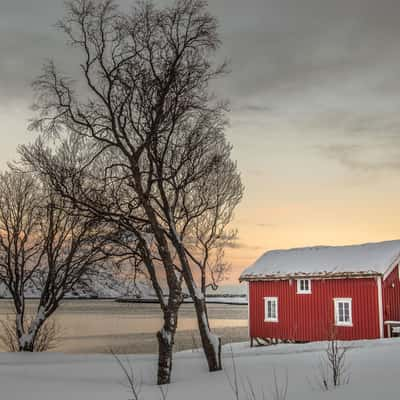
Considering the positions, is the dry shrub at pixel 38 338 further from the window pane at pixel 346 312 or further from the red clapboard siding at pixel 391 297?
the red clapboard siding at pixel 391 297

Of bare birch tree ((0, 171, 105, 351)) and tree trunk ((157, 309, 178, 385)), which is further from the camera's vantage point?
bare birch tree ((0, 171, 105, 351))

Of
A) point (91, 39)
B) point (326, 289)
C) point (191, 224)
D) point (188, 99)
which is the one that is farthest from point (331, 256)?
point (91, 39)

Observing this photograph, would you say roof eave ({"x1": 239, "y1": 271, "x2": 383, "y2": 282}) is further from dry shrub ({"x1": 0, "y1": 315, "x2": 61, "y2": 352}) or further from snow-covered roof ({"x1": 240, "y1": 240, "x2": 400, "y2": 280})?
dry shrub ({"x1": 0, "y1": 315, "x2": 61, "y2": 352})

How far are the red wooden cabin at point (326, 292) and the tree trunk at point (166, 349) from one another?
1350 cm

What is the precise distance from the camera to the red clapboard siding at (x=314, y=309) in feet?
87.4

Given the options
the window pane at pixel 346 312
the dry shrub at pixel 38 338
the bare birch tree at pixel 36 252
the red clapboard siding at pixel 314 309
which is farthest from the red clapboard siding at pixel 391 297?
the dry shrub at pixel 38 338

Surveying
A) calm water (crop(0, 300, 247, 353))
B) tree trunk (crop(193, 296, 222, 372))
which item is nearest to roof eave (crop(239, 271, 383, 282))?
calm water (crop(0, 300, 247, 353))

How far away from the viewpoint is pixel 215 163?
1686cm

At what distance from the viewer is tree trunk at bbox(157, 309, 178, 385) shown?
13.2m

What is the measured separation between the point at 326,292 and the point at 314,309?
121cm

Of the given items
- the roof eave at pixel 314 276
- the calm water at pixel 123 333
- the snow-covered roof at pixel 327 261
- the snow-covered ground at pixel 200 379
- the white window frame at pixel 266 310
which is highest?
the snow-covered roof at pixel 327 261

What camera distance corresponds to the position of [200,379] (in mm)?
13141

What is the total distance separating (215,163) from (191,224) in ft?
23.6

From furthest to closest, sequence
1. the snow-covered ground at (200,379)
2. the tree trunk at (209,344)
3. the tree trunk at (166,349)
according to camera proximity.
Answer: the tree trunk at (209,344) → the tree trunk at (166,349) → the snow-covered ground at (200,379)
